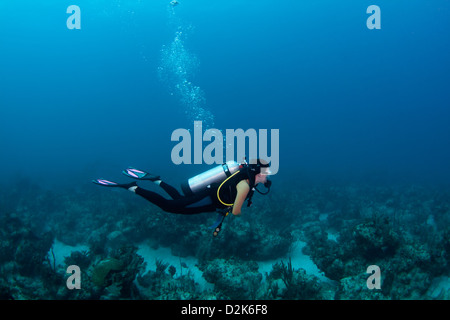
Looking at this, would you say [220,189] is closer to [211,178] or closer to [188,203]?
[211,178]

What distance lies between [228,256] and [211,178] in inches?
142

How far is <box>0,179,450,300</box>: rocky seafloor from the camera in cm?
579

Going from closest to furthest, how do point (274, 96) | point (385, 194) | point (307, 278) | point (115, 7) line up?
point (307, 278), point (385, 194), point (115, 7), point (274, 96)

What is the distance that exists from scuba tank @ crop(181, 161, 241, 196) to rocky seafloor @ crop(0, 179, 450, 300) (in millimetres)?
2563

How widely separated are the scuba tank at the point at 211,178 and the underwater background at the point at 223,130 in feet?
8.48

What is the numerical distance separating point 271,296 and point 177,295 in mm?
2359

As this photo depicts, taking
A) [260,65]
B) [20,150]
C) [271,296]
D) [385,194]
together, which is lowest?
[271,296]

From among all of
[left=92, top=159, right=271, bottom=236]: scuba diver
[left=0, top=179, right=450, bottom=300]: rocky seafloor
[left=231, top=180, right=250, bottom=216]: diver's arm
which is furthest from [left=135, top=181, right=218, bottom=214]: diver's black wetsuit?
[left=0, top=179, right=450, bottom=300]: rocky seafloor

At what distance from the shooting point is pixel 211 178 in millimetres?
5684

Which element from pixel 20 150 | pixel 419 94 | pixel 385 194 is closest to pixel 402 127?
pixel 419 94

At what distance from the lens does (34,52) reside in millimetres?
117562

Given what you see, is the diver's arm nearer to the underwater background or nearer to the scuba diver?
the scuba diver

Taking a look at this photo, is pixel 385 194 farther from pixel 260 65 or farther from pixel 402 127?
pixel 402 127

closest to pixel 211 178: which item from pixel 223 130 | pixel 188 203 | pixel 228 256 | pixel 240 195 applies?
pixel 188 203
